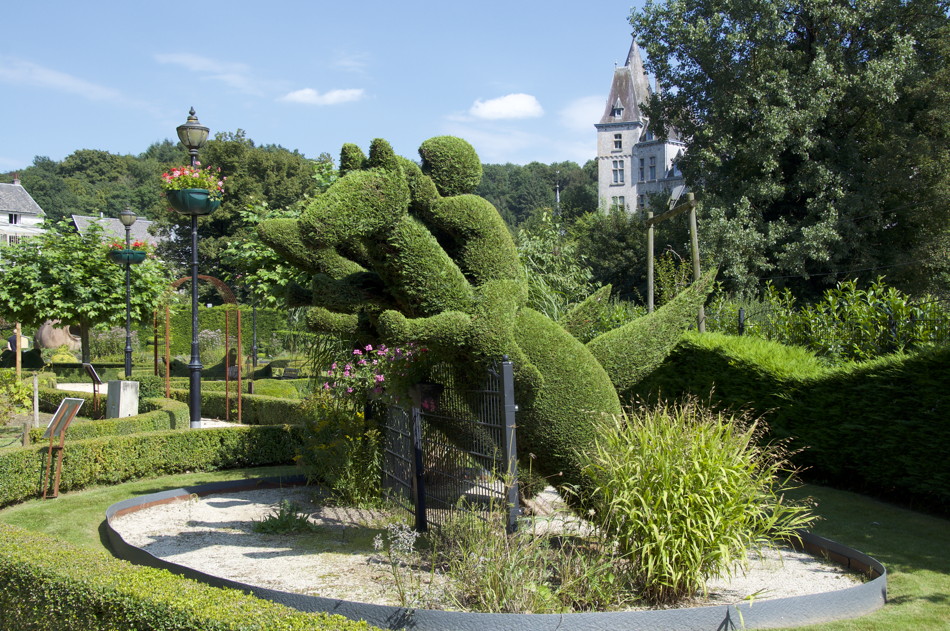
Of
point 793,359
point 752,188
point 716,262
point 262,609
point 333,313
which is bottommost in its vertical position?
point 262,609

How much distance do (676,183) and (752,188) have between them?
4620cm

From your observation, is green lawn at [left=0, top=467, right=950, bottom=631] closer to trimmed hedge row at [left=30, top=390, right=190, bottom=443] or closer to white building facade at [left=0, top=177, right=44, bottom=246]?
trimmed hedge row at [left=30, top=390, right=190, bottom=443]

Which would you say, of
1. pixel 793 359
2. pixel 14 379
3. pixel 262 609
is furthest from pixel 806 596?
pixel 14 379

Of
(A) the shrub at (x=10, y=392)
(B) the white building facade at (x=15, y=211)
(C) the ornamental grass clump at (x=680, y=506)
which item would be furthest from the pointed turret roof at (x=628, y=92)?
(C) the ornamental grass clump at (x=680, y=506)

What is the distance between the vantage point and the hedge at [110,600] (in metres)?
3.75

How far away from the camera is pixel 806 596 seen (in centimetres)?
472

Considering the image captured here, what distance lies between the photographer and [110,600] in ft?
13.7

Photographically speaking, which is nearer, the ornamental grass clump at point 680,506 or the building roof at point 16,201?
the ornamental grass clump at point 680,506

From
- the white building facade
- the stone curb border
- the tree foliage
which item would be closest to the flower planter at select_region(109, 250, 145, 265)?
the stone curb border

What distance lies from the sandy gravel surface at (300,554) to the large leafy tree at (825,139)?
653 inches

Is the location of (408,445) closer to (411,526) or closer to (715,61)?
(411,526)

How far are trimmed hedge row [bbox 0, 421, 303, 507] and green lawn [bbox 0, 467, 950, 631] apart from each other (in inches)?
8.9

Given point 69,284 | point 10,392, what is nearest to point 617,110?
point 69,284

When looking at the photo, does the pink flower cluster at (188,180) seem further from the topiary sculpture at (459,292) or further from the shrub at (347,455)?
the topiary sculpture at (459,292)
